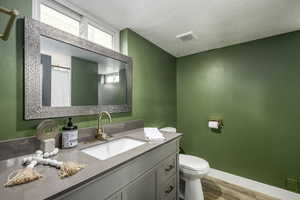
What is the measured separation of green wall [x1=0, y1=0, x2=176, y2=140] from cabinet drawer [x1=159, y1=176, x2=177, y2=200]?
0.82 meters

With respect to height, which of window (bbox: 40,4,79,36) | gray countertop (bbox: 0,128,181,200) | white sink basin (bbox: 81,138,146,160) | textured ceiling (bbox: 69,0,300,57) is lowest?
white sink basin (bbox: 81,138,146,160)

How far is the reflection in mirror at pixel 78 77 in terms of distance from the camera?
1.03m

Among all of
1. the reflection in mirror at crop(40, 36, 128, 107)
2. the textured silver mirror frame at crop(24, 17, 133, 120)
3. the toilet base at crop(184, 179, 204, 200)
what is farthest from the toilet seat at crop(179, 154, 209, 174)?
the textured silver mirror frame at crop(24, 17, 133, 120)

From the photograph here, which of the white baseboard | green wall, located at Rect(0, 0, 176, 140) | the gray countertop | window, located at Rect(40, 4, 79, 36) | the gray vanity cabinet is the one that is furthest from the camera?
the white baseboard

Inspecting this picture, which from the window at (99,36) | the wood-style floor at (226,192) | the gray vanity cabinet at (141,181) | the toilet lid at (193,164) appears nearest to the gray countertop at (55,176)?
the gray vanity cabinet at (141,181)

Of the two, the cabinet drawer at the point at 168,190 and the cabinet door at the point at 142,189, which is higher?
the cabinet door at the point at 142,189

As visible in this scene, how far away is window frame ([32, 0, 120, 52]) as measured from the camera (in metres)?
1.06

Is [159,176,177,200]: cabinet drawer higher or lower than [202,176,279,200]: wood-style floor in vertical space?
higher

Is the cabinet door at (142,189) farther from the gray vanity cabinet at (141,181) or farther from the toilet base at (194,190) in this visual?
the toilet base at (194,190)

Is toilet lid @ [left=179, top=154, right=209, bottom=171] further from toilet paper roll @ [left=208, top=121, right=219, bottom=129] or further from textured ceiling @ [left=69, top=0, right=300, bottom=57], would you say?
textured ceiling @ [left=69, top=0, right=300, bottom=57]

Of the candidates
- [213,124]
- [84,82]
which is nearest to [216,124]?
[213,124]

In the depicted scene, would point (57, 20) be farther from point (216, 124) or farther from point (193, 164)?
point (216, 124)

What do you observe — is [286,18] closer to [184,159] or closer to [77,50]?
[184,159]

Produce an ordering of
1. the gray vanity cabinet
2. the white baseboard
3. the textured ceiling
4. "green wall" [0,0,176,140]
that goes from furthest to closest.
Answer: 1. the white baseboard
2. the textured ceiling
3. "green wall" [0,0,176,140]
4. the gray vanity cabinet
